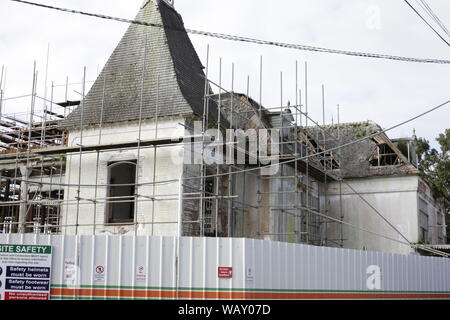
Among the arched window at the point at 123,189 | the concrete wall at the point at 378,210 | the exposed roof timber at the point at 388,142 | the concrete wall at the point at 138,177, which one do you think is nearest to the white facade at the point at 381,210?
the concrete wall at the point at 378,210

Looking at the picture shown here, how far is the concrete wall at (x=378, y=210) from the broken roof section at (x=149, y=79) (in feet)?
33.2

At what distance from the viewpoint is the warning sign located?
12.5 meters

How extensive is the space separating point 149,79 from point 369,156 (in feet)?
42.8

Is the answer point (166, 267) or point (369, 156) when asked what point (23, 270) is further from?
point (369, 156)

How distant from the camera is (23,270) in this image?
12.7m

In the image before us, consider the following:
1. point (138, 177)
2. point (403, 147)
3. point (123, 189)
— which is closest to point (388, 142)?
point (403, 147)

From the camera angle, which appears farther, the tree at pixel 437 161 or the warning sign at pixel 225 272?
the tree at pixel 437 161

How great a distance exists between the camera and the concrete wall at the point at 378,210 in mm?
27969

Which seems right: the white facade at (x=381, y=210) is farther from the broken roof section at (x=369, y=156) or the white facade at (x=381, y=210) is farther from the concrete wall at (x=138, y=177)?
the concrete wall at (x=138, y=177)

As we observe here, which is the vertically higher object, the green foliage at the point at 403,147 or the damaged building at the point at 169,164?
the green foliage at the point at 403,147
